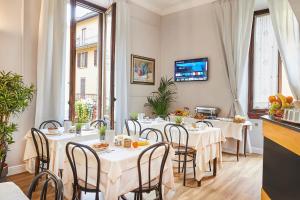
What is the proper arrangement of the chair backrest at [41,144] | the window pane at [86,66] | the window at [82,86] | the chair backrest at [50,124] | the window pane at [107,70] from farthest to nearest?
the window at [82,86] → the window pane at [86,66] → the window pane at [107,70] → the chair backrest at [50,124] → the chair backrest at [41,144]

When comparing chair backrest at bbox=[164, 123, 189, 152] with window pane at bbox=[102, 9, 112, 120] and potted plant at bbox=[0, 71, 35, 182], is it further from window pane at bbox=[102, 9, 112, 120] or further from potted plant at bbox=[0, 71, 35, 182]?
potted plant at bbox=[0, 71, 35, 182]

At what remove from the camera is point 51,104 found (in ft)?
13.0

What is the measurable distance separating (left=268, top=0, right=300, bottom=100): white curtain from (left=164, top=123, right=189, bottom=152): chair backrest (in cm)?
244

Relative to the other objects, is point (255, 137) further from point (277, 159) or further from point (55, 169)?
point (55, 169)

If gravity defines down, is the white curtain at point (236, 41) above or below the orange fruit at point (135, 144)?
above

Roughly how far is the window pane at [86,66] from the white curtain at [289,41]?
4341mm

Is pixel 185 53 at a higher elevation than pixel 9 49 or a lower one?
higher

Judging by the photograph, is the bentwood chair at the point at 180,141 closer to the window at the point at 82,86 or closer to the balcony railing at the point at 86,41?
the window at the point at 82,86

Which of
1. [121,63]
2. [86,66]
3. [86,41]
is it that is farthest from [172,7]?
[86,66]

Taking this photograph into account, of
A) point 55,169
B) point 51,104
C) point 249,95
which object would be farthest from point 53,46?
point 249,95

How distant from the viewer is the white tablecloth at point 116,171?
1.90m

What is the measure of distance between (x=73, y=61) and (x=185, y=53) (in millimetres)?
2968

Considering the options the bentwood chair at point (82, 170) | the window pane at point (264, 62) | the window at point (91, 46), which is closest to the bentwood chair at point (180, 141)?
the window at point (91, 46)

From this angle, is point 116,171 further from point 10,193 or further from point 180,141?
point 180,141
